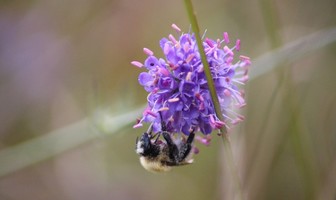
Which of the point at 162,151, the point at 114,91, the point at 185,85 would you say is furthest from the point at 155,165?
the point at 114,91

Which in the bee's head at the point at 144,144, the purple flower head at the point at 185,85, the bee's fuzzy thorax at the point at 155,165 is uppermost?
the purple flower head at the point at 185,85

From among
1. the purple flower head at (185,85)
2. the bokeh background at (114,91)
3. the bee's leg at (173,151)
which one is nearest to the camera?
the purple flower head at (185,85)

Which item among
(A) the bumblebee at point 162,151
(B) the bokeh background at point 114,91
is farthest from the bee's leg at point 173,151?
(B) the bokeh background at point 114,91

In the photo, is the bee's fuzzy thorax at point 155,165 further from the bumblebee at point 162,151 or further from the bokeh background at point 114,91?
the bokeh background at point 114,91

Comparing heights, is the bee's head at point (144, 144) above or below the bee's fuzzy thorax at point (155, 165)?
above

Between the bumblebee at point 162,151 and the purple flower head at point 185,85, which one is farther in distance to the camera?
the bumblebee at point 162,151

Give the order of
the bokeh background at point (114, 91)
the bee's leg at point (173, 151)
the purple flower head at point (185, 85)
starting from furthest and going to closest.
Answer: the bokeh background at point (114, 91)
the bee's leg at point (173, 151)
the purple flower head at point (185, 85)

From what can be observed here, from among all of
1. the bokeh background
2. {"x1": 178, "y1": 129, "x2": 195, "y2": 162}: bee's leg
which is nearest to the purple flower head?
{"x1": 178, "y1": 129, "x2": 195, "y2": 162}: bee's leg

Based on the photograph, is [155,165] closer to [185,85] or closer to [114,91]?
[185,85]
